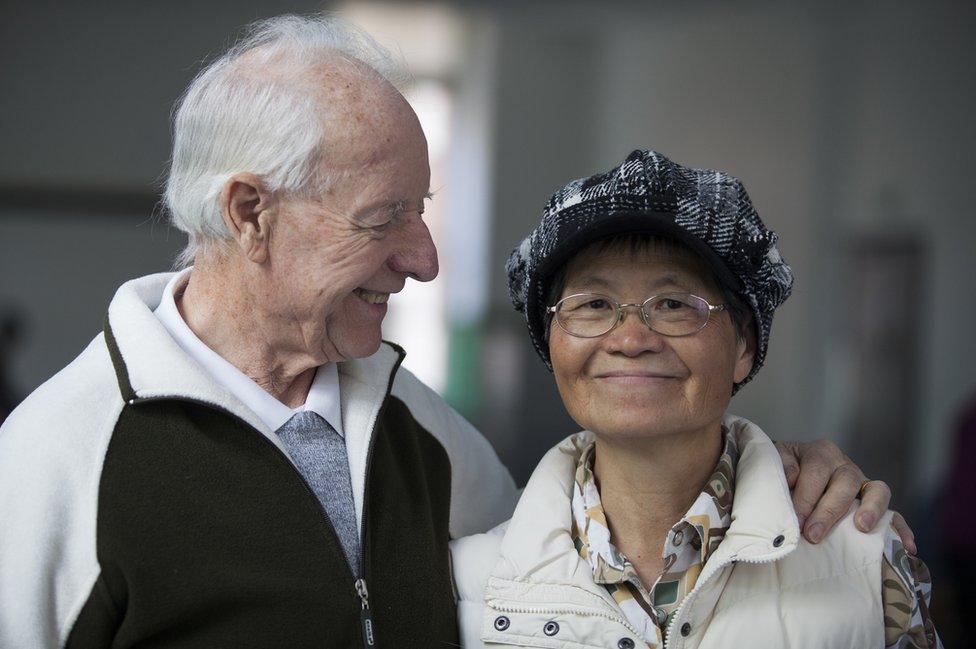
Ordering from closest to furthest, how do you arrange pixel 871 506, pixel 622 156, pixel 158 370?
pixel 158 370 → pixel 871 506 → pixel 622 156

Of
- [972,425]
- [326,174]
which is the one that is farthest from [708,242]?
[972,425]

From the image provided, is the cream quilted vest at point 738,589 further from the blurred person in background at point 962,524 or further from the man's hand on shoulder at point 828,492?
the blurred person in background at point 962,524

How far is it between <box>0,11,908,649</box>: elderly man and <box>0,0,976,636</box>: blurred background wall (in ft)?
13.2

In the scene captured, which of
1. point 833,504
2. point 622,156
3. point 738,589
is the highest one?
point 622,156

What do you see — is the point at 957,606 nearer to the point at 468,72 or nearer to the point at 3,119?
the point at 3,119

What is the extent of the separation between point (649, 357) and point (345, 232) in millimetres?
515

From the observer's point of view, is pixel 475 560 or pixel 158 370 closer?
pixel 158 370

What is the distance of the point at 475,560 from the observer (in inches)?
72.4

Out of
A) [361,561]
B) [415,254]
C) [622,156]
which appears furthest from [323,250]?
[622,156]

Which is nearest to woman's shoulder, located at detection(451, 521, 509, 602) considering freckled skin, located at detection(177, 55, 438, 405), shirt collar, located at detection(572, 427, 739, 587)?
shirt collar, located at detection(572, 427, 739, 587)

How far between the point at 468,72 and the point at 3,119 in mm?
5330

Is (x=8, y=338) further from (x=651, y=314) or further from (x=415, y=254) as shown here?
(x=651, y=314)

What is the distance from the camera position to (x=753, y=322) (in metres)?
1.72

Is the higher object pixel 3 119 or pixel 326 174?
pixel 3 119
